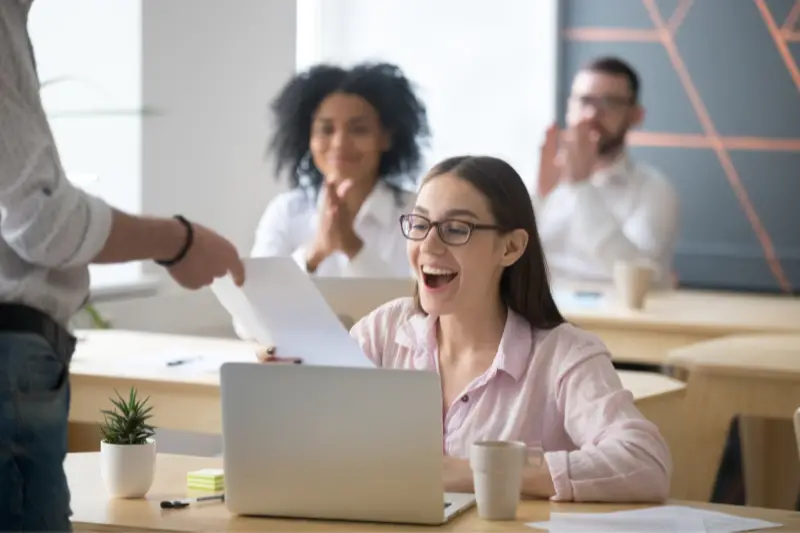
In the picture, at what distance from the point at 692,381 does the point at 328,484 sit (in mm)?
1770

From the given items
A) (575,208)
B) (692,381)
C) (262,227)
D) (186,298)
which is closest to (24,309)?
(692,381)

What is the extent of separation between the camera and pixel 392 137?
451cm

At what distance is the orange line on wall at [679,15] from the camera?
20.6 feet

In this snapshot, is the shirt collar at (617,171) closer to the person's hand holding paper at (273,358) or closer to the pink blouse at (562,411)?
the pink blouse at (562,411)

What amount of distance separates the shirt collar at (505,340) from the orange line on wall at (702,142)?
4027 mm

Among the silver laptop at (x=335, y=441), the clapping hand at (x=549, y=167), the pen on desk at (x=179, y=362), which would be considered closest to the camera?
the silver laptop at (x=335, y=441)

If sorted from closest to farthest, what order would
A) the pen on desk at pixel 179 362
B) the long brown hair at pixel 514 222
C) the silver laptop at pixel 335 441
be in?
the silver laptop at pixel 335 441 < the long brown hair at pixel 514 222 < the pen on desk at pixel 179 362

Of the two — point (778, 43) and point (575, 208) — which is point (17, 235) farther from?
point (778, 43)

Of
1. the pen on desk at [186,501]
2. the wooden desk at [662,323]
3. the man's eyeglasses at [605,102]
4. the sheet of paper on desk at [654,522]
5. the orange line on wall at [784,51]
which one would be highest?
the orange line on wall at [784,51]

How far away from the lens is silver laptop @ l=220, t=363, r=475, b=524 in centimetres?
184

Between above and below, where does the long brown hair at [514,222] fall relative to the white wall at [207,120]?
below

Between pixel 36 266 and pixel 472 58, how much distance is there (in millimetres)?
4871

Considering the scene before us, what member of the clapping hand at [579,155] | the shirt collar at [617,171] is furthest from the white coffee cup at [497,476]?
the shirt collar at [617,171]

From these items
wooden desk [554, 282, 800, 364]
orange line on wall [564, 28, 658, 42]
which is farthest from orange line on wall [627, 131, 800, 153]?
wooden desk [554, 282, 800, 364]
